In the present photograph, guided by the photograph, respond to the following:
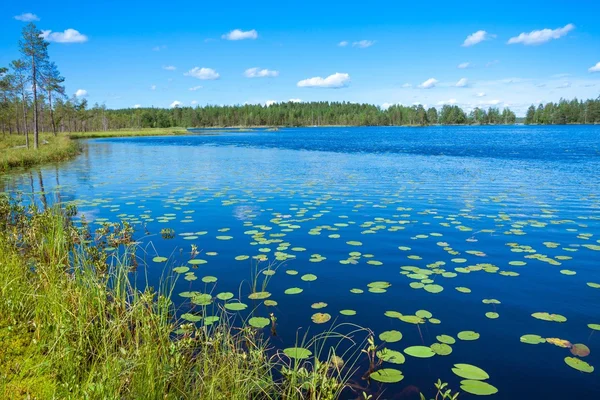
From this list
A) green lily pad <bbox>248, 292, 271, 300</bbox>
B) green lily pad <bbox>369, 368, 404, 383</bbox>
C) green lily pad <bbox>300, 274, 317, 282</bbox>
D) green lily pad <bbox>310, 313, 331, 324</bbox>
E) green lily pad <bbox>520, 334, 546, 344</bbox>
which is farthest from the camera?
green lily pad <bbox>300, 274, 317, 282</bbox>

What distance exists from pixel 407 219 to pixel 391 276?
5.12 metres

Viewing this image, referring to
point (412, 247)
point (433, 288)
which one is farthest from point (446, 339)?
point (412, 247)

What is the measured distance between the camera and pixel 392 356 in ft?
17.1

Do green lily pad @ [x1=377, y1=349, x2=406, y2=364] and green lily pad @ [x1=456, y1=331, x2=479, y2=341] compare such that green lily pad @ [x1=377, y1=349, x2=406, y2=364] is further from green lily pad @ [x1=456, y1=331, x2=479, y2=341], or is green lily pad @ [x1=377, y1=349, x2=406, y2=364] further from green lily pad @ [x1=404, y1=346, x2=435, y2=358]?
green lily pad @ [x1=456, y1=331, x2=479, y2=341]

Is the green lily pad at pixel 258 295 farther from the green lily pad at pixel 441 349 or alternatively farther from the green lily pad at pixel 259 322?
the green lily pad at pixel 441 349

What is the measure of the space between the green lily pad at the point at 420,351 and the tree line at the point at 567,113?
199 m

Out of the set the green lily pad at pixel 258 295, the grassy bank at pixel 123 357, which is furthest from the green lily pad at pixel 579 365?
the green lily pad at pixel 258 295

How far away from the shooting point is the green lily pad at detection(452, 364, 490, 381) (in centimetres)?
479

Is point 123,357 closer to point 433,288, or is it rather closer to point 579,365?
point 433,288

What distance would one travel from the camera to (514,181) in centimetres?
2162

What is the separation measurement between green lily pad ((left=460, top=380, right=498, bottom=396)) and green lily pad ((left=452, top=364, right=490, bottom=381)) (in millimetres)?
70

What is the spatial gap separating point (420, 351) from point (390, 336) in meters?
0.53

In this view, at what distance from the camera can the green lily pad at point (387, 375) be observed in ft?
15.6

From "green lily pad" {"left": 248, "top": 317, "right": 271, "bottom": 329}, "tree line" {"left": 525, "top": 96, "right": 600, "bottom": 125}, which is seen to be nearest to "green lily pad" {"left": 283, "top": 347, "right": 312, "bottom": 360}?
"green lily pad" {"left": 248, "top": 317, "right": 271, "bottom": 329}
